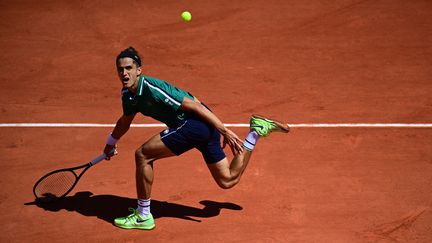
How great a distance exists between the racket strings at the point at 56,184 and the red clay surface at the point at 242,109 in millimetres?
202

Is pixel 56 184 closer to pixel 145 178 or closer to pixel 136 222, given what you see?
pixel 136 222

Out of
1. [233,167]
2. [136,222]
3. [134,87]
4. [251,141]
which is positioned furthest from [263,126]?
[136,222]

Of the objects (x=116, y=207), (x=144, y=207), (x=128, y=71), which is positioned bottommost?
(x=116, y=207)

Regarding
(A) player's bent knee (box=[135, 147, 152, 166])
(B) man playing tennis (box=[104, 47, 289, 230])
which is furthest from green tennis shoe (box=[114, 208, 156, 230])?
(A) player's bent knee (box=[135, 147, 152, 166])

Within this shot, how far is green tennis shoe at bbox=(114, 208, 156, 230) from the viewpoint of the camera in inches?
295

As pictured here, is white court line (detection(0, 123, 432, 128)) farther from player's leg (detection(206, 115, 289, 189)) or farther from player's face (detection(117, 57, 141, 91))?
player's face (detection(117, 57, 141, 91))

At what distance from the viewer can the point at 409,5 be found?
14.1m

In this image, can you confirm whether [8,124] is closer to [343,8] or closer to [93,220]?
[93,220]

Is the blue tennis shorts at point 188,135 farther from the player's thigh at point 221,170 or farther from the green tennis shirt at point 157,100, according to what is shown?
the player's thigh at point 221,170

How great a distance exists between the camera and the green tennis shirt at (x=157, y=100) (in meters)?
6.99

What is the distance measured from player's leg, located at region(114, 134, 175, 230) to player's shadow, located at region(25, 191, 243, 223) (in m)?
0.34

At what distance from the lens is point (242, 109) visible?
1033 centimetres

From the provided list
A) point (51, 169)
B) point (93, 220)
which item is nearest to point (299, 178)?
point (93, 220)

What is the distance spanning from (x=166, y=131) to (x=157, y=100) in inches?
16.4
